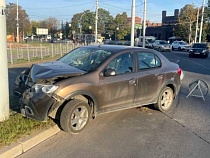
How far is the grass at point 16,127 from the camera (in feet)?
12.4

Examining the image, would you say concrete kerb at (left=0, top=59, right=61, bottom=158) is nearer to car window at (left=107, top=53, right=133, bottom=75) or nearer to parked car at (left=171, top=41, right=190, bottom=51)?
car window at (left=107, top=53, right=133, bottom=75)

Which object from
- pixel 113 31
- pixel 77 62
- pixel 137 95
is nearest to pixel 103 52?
pixel 77 62

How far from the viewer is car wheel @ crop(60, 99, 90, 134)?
14.3 feet

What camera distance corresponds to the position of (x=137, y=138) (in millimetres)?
4398

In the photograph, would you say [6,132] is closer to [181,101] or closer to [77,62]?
[77,62]

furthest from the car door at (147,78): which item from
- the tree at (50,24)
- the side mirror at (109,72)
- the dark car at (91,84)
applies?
the tree at (50,24)

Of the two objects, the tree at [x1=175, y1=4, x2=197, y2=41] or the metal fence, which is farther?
the tree at [x1=175, y1=4, x2=197, y2=41]

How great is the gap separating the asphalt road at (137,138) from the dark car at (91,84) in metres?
0.34

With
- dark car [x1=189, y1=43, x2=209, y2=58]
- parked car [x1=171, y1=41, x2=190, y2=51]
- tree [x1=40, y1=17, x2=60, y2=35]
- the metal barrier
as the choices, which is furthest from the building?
the metal barrier

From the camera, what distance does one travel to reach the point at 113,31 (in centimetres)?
8706

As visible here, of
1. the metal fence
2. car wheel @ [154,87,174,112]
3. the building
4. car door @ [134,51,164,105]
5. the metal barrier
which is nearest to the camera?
car door @ [134,51,164,105]

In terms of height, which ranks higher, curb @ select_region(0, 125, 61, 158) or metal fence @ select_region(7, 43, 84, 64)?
metal fence @ select_region(7, 43, 84, 64)

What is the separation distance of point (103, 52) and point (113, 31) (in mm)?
83532

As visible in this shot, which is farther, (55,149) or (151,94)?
(151,94)
